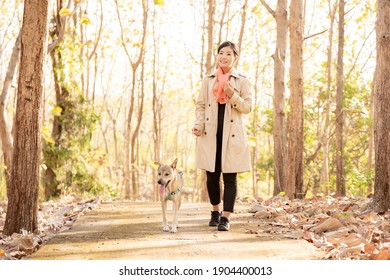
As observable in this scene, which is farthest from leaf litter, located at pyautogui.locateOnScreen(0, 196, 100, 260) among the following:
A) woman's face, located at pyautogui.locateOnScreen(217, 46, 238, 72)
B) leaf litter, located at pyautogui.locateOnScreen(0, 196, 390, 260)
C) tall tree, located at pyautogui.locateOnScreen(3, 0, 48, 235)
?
woman's face, located at pyautogui.locateOnScreen(217, 46, 238, 72)

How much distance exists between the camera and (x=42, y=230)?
674cm

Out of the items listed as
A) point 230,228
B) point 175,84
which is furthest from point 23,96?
point 175,84

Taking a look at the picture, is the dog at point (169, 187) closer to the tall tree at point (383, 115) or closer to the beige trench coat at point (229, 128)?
the beige trench coat at point (229, 128)

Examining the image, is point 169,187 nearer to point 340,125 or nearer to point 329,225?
point 329,225

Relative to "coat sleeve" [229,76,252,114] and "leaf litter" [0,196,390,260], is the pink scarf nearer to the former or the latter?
"coat sleeve" [229,76,252,114]

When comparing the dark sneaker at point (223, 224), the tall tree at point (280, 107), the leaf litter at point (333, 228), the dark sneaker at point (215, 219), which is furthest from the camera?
the tall tree at point (280, 107)

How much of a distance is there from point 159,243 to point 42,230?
168 cm

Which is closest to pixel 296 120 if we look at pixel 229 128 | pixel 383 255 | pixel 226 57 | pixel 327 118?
pixel 229 128

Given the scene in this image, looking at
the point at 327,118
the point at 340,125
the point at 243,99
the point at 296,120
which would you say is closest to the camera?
the point at 243,99

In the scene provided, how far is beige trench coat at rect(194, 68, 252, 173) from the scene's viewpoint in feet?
21.6

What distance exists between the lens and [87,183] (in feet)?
49.2

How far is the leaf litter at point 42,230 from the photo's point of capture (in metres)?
5.68

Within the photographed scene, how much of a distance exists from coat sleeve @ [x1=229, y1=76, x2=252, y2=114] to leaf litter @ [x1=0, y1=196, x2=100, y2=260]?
2.47 metres

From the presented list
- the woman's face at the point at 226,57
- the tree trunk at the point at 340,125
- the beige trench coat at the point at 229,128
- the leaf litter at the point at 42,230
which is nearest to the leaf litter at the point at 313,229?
the leaf litter at the point at 42,230
